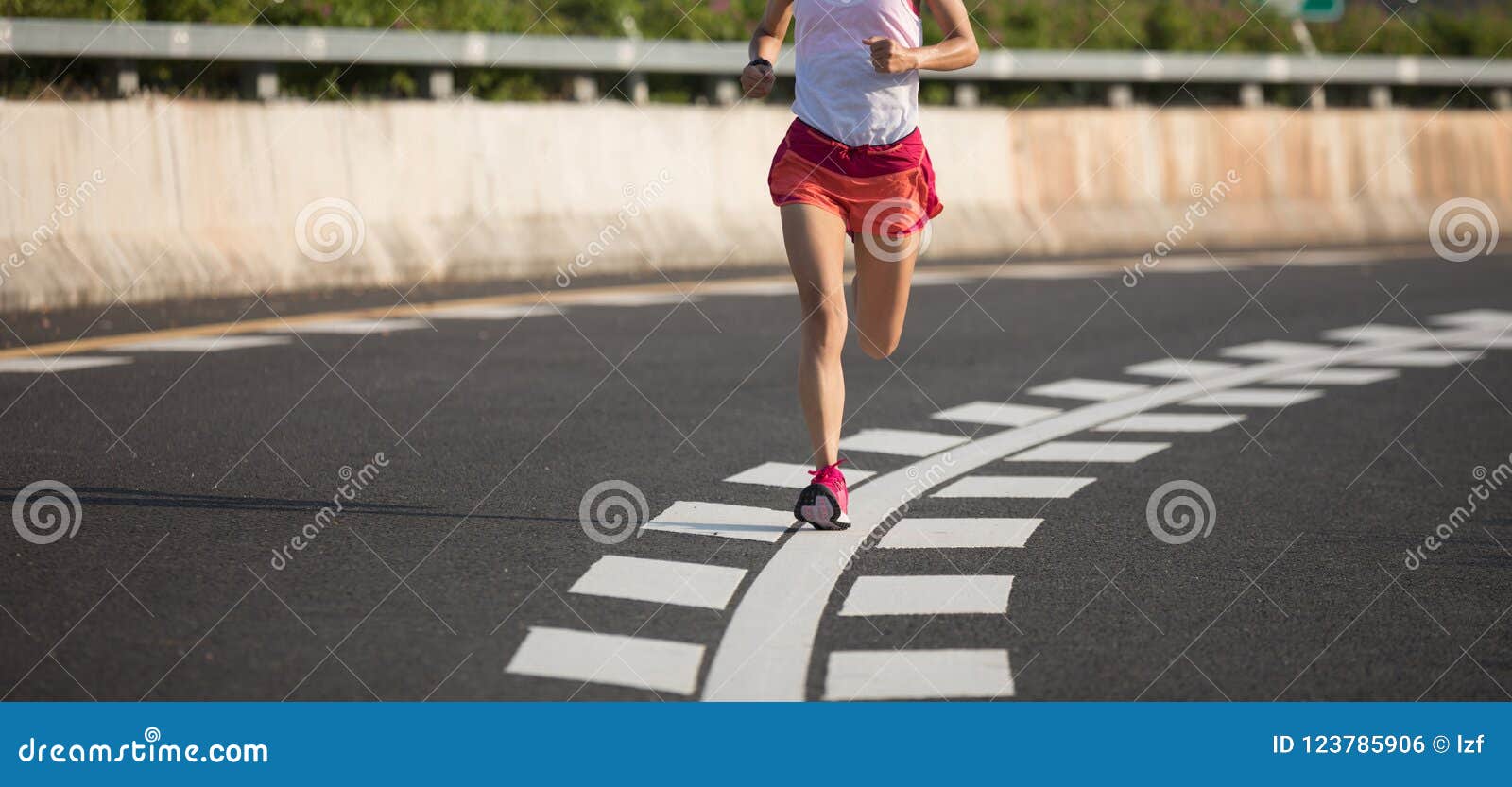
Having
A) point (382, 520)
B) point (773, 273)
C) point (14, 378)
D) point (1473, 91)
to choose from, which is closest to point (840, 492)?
point (382, 520)

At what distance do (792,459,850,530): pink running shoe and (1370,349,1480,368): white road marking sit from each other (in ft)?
21.4

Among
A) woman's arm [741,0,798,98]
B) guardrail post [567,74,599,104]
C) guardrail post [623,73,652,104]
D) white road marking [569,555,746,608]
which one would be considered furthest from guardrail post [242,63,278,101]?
white road marking [569,555,746,608]

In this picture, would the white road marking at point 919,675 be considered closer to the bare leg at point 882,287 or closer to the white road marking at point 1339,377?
the bare leg at point 882,287

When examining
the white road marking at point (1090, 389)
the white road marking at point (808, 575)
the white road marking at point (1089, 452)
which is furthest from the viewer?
the white road marking at point (1090, 389)

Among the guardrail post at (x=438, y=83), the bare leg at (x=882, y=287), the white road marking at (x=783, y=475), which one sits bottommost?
the white road marking at (x=783, y=475)

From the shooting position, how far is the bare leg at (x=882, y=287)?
23.1ft

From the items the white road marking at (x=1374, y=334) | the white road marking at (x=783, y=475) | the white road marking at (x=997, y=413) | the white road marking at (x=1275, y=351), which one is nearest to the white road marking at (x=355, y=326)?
the white road marking at (x=997, y=413)

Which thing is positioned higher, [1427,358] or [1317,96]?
[1317,96]

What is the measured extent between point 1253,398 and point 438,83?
7.90 metres

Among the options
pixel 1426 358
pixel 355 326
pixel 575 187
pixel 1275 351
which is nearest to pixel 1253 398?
pixel 1275 351

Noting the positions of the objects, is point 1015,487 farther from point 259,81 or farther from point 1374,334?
point 259,81

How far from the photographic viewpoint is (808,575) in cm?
622

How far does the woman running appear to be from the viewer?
22.6ft

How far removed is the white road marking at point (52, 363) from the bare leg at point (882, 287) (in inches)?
187
